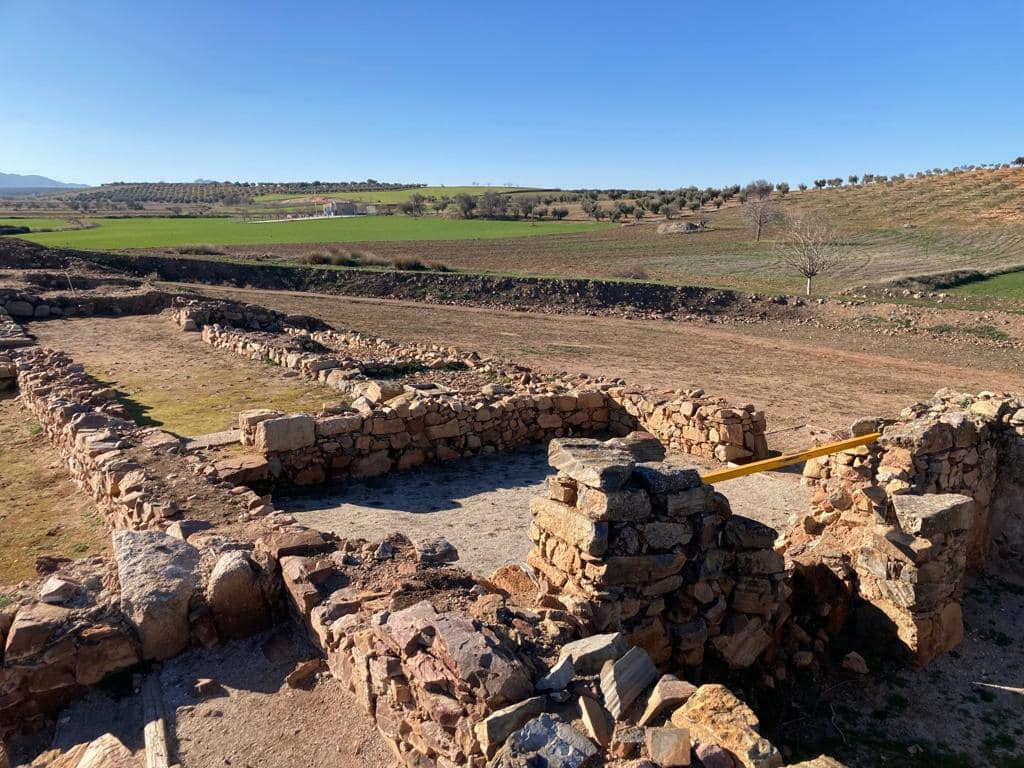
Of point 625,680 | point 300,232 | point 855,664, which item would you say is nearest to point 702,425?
point 855,664

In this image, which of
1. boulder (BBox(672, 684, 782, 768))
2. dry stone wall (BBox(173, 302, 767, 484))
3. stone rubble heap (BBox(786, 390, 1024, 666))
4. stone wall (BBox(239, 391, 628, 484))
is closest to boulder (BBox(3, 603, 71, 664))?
boulder (BBox(672, 684, 782, 768))

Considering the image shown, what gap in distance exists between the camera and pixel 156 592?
5391 mm

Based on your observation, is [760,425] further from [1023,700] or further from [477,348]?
[477,348]

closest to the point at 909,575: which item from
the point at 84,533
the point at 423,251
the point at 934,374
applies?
the point at 84,533

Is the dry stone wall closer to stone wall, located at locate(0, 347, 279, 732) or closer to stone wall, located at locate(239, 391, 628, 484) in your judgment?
stone wall, located at locate(239, 391, 628, 484)

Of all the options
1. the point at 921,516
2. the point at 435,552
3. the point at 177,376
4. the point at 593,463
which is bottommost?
the point at 177,376

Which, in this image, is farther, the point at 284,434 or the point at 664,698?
the point at 284,434

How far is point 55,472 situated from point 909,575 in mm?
11279

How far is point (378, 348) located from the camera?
20062 mm

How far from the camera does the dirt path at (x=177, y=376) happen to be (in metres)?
13.3

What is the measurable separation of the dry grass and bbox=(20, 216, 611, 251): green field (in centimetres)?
3845

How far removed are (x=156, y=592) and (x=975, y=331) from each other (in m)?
29.3

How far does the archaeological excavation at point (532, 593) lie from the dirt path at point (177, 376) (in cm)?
232

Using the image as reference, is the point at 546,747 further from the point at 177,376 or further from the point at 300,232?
the point at 300,232
